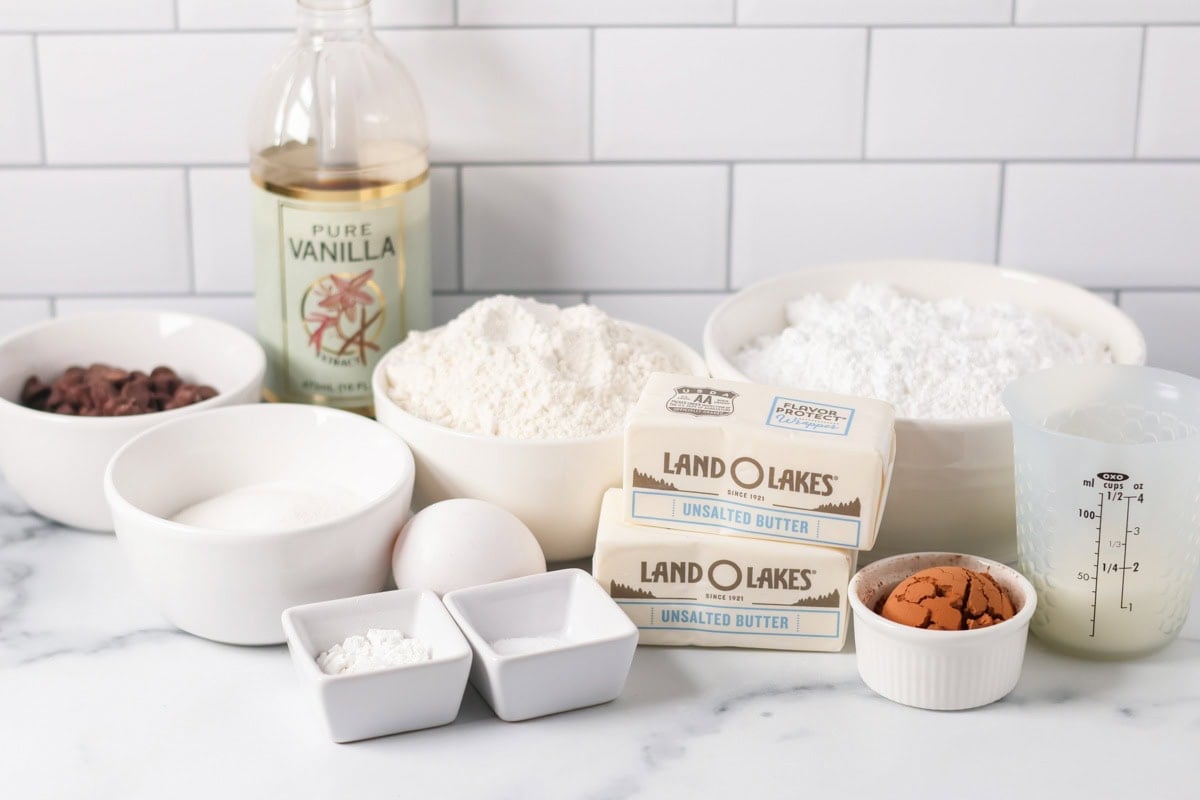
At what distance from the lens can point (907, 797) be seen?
761 millimetres

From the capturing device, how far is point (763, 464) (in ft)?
2.81

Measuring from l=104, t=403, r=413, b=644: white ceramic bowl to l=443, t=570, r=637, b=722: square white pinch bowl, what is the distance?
0.08m

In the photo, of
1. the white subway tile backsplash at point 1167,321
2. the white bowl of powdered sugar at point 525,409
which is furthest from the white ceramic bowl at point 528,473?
the white subway tile backsplash at point 1167,321

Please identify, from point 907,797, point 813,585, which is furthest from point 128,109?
point 907,797

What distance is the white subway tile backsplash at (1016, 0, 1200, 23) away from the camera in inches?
44.3

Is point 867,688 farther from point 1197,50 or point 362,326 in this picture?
point 1197,50

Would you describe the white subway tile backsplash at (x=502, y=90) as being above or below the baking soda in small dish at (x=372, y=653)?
above

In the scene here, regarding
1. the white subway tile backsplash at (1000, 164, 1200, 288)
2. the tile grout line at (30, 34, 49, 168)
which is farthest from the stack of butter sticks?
the tile grout line at (30, 34, 49, 168)

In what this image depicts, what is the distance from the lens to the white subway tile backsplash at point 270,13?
1.12m

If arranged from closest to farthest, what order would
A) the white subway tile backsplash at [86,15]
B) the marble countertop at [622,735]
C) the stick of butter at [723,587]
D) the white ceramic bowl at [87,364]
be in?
the marble countertop at [622,735] → the stick of butter at [723,587] → the white ceramic bowl at [87,364] → the white subway tile backsplash at [86,15]

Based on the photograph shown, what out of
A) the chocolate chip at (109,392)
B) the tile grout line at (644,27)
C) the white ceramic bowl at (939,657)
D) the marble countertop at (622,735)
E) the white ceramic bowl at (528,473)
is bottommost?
the marble countertop at (622,735)

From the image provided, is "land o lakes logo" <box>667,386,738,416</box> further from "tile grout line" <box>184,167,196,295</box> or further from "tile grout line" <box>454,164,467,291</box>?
"tile grout line" <box>184,167,196,295</box>

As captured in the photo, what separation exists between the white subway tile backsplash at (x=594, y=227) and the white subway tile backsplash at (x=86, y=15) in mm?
282

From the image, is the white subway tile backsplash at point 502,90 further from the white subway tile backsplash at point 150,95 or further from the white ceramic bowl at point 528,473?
the white ceramic bowl at point 528,473
